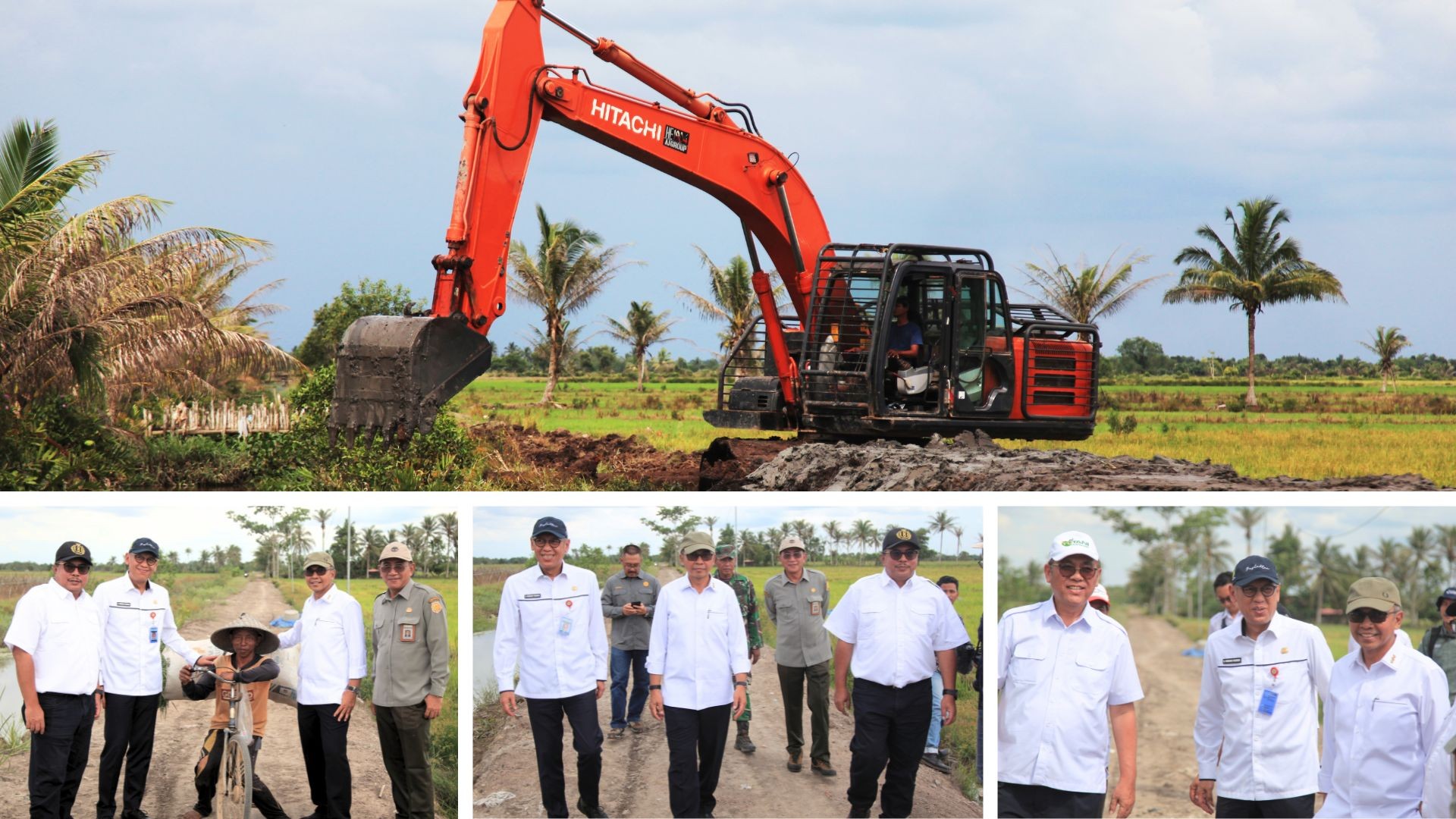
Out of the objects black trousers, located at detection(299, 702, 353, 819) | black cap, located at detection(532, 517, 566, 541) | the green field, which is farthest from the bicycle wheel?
the green field

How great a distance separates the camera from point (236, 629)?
6250mm

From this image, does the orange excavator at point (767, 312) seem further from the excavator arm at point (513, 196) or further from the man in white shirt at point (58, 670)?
the man in white shirt at point (58, 670)

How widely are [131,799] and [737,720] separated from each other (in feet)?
9.29

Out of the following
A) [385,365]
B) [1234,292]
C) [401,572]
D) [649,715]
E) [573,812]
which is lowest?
[573,812]

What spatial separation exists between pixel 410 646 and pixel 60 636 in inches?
62.6

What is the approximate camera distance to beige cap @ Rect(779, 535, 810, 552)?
613cm

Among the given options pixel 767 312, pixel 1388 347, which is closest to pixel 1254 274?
pixel 1388 347

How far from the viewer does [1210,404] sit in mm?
40156

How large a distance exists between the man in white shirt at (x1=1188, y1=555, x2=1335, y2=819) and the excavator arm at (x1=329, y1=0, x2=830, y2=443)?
6.69 metres

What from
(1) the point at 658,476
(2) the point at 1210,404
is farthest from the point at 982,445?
(2) the point at 1210,404

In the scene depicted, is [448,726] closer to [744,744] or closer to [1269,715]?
[744,744]

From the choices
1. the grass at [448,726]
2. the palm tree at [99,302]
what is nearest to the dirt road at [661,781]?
the grass at [448,726]

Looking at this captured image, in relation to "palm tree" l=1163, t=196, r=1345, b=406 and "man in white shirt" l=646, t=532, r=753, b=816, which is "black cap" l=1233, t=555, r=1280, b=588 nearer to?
"man in white shirt" l=646, t=532, r=753, b=816

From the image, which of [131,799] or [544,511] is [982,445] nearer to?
[544,511]
